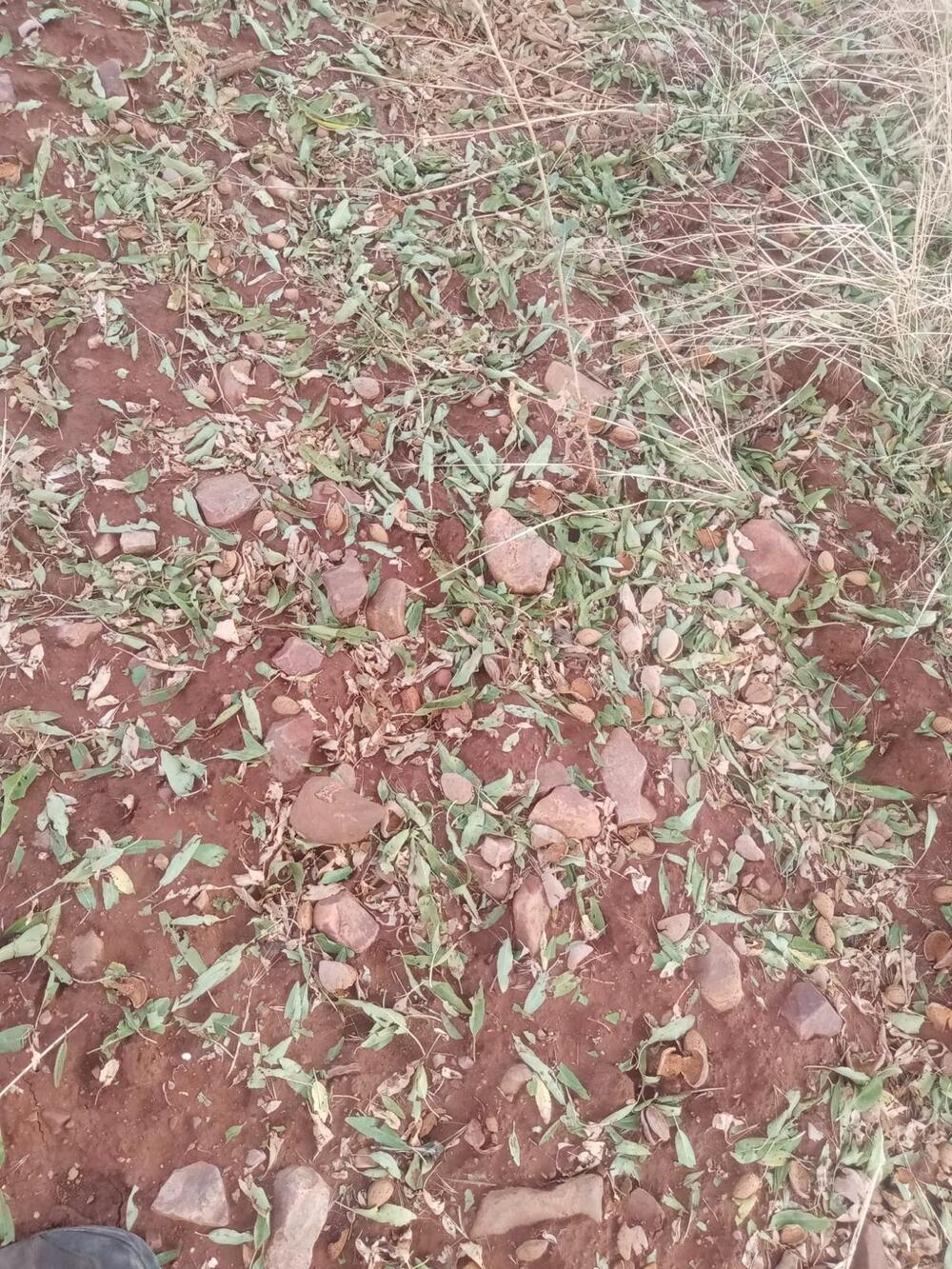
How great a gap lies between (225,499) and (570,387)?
71cm

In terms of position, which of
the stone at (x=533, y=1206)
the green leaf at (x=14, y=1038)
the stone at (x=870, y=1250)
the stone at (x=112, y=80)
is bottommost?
the stone at (x=870, y=1250)

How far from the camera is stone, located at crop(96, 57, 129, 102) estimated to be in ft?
5.80

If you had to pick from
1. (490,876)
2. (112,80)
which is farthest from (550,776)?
(112,80)

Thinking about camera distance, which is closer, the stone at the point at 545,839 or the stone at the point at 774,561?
the stone at the point at 545,839

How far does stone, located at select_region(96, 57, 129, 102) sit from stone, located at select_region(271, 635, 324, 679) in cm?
125

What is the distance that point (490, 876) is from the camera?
130cm

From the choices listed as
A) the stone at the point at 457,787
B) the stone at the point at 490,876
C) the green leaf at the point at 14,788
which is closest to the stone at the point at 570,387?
the stone at the point at 457,787

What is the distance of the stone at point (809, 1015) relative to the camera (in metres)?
1.30

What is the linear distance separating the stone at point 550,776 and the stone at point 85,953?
0.66 meters

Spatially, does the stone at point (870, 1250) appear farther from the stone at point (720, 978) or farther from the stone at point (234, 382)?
the stone at point (234, 382)

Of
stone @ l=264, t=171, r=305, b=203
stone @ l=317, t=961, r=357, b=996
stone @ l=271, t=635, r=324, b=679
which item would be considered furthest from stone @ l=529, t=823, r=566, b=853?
stone @ l=264, t=171, r=305, b=203

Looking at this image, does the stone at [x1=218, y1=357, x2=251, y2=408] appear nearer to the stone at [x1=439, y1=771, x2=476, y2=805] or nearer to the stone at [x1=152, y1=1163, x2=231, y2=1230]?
the stone at [x1=439, y1=771, x2=476, y2=805]

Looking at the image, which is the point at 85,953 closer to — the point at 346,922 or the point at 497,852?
the point at 346,922

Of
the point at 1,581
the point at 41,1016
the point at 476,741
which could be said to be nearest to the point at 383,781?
the point at 476,741
